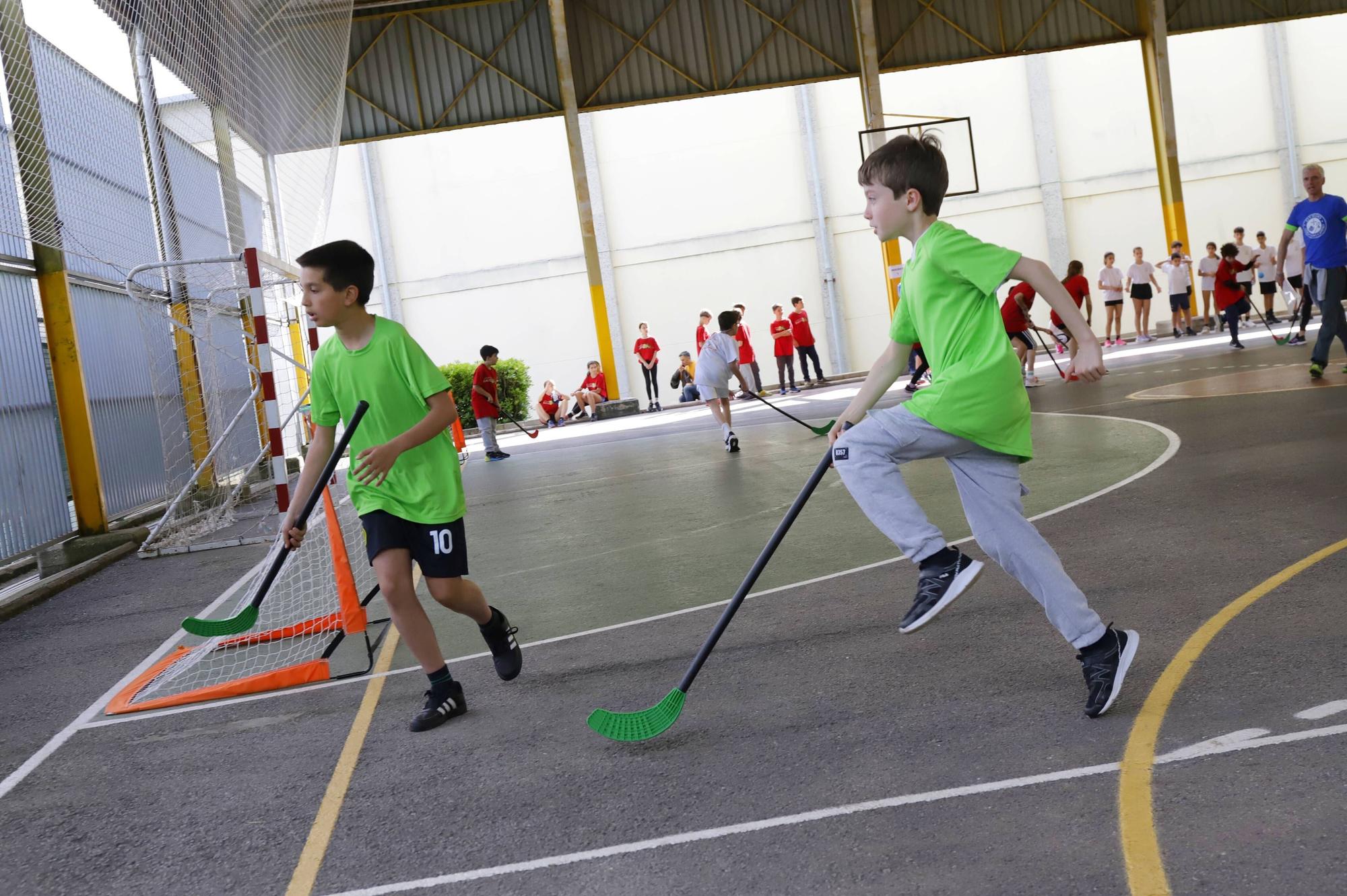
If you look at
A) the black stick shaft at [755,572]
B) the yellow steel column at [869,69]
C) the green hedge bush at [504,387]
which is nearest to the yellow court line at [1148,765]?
the black stick shaft at [755,572]

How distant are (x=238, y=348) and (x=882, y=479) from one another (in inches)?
727

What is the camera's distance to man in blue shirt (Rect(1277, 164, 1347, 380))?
11352 mm

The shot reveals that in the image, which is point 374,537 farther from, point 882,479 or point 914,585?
point 914,585

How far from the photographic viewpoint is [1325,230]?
11414mm

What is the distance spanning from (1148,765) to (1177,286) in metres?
25.3

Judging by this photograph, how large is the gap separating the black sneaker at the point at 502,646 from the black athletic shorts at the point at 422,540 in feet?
1.68

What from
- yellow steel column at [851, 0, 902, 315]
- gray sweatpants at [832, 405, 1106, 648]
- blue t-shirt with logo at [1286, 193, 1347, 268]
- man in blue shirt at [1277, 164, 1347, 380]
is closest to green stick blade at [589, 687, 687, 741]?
gray sweatpants at [832, 405, 1106, 648]

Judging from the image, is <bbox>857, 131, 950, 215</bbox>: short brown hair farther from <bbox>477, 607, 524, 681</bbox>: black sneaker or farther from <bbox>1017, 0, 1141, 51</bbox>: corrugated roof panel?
<bbox>1017, 0, 1141, 51</bbox>: corrugated roof panel

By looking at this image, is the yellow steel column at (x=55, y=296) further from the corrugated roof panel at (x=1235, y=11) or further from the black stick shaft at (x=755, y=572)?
the corrugated roof panel at (x=1235, y=11)

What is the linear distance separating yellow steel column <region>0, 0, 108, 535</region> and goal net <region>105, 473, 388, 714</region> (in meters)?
5.28

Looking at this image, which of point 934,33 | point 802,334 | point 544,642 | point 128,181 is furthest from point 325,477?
point 934,33

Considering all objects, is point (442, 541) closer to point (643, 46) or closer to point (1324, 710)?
point (1324, 710)

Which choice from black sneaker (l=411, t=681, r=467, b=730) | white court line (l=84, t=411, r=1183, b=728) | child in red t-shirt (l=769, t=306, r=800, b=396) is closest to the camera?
black sneaker (l=411, t=681, r=467, b=730)

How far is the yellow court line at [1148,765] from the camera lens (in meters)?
2.76
